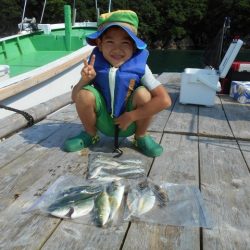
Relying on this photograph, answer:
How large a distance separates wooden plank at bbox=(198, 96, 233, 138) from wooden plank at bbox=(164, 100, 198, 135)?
0.07m

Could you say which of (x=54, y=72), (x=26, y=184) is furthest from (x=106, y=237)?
(x=54, y=72)

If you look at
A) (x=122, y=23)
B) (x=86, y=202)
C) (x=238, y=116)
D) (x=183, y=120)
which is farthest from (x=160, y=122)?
(x=86, y=202)

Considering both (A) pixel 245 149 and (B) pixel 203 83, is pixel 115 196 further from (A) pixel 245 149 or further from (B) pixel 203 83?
(B) pixel 203 83

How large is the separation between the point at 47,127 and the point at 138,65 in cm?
136

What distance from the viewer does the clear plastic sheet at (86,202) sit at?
1782 millimetres

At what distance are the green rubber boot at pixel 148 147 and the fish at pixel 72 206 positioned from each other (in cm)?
86

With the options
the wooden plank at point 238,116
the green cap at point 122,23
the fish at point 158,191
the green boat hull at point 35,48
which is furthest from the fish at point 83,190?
the green boat hull at point 35,48

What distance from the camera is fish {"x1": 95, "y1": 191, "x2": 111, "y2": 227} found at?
68.7 inches

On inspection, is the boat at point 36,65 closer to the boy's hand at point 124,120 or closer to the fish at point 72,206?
the boy's hand at point 124,120

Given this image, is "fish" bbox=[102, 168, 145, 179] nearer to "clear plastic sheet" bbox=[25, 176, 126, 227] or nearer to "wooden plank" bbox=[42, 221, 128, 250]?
"clear plastic sheet" bbox=[25, 176, 126, 227]

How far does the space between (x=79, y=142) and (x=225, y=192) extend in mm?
1222

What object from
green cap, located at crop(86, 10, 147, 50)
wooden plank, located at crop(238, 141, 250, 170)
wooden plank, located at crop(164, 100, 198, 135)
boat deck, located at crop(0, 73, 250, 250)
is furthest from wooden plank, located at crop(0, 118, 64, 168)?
wooden plank, located at crop(238, 141, 250, 170)

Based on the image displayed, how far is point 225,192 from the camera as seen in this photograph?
2131 mm

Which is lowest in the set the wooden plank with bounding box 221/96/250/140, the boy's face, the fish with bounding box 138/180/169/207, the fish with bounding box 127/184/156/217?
the wooden plank with bounding box 221/96/250/140
